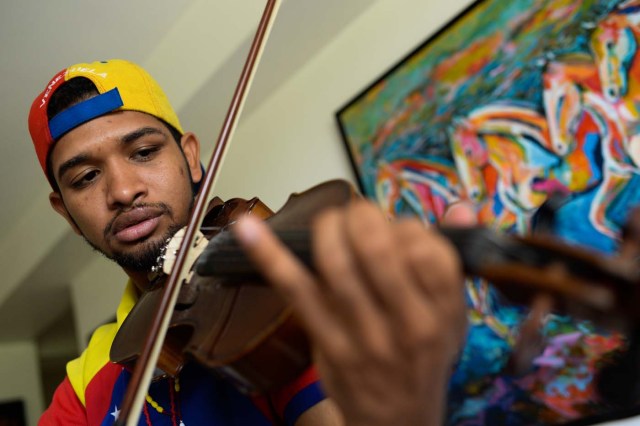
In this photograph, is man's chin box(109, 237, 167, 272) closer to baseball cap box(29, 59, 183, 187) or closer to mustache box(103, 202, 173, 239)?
mustache box(103, 202, 173, 239)

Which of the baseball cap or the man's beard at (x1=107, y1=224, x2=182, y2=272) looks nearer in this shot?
the man's beard at (x1=107, y1=224, x2=182, y2=272)

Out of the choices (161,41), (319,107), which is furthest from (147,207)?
(161,41)

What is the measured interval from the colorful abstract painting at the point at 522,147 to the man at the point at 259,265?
19.6 inches

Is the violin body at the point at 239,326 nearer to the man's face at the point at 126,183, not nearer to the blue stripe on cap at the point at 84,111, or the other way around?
the man's face at the point at 126,183

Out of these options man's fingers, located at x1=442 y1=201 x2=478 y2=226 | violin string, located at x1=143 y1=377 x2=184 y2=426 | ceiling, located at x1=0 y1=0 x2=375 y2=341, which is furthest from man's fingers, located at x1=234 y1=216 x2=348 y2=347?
ceiling, located at x1=0 y1=0 x2=375 y2=341

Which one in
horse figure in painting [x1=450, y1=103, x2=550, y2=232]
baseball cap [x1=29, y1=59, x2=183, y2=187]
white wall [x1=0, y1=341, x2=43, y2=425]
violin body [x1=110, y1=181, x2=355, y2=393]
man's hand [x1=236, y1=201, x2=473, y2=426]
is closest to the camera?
man's hand [x1=236, y1=201, x2=473, y2=426]

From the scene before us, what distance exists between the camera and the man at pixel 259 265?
1.30 feet

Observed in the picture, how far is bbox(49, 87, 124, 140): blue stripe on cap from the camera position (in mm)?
1077

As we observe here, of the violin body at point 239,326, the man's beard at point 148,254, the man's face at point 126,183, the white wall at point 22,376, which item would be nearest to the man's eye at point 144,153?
the man's face at point 126,183

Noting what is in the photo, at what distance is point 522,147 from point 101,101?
0.79 meters

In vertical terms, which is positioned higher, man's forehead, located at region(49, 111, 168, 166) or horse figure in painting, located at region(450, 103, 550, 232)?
man's forehead, located at region(49, 111, 168, 166)

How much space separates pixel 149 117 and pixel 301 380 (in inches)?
23.1

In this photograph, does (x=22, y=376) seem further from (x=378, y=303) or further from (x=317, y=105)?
(x=378, y=303)

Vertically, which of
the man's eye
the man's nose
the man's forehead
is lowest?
the man's nose
